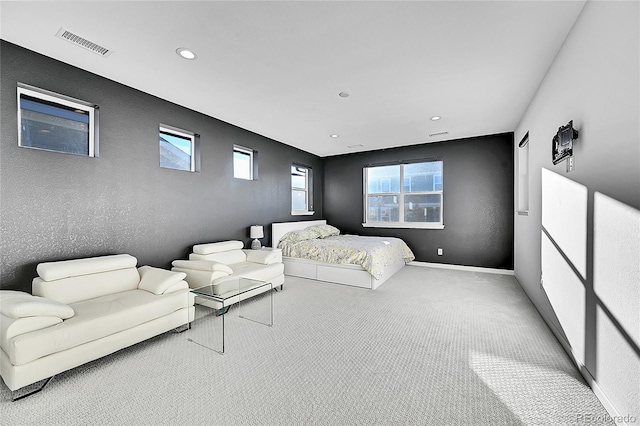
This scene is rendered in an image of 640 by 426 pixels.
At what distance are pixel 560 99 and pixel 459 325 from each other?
2307 millimetres

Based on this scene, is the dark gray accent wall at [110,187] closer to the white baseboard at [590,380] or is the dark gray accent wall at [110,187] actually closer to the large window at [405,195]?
the large window at [405,195]

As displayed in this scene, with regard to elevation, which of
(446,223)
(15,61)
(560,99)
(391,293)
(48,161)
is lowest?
(391,293)

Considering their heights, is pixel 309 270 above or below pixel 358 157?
below

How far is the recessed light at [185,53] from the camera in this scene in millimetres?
2359

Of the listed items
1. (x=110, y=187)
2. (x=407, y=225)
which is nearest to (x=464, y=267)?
(x=407, y=225)

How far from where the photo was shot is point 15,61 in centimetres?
234

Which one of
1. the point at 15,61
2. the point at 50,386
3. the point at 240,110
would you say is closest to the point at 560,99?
the point at 240,110

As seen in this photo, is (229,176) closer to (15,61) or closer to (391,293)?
(15,61)

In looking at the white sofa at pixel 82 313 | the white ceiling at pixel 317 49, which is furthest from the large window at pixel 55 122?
the white sofa at pixel 82 313

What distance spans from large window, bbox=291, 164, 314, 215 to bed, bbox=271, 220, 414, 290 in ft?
2.31

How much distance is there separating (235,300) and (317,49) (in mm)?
2677

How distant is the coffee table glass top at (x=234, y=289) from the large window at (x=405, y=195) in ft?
12.9

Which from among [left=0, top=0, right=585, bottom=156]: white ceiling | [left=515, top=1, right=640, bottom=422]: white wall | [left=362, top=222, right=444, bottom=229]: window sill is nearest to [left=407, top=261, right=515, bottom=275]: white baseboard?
[left=362, top=222, right=444, bottom=229]: window sill

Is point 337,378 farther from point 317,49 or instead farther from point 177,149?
point 177,149
